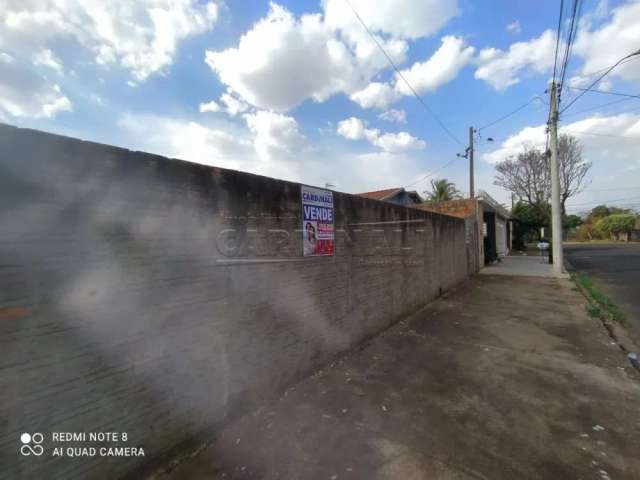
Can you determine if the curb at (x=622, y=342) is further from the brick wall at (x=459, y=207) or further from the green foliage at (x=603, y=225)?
the green foliage at (x=603, y=225)

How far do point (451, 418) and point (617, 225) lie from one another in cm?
4746

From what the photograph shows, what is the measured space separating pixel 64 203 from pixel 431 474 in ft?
9.33

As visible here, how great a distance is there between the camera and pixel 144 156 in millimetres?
2014

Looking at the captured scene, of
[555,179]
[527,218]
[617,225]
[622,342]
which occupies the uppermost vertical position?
[555,179]

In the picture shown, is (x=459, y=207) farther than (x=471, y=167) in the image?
No

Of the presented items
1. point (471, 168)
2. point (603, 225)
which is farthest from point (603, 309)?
point (603, 225)

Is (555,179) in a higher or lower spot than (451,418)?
higher

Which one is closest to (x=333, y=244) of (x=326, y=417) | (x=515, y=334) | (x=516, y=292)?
(x=326, y=417)

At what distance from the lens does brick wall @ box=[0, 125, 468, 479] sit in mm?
1538

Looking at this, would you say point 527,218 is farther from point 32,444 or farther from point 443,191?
point 32,444

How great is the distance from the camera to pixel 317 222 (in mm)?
3547

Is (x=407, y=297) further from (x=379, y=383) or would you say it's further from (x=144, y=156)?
(x=144, y=156)

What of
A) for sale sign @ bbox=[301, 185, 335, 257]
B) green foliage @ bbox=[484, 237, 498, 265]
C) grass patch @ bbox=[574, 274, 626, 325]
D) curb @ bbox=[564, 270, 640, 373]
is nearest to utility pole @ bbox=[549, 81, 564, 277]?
green foliage @ bbox=[484, 237, 498, 265]

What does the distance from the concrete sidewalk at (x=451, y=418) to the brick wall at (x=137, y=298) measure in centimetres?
42
